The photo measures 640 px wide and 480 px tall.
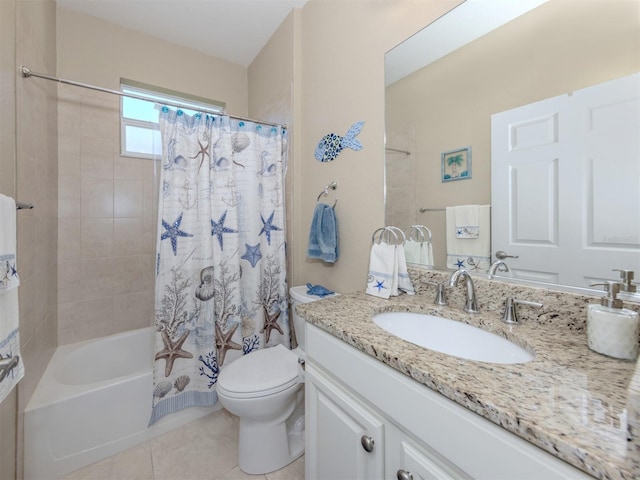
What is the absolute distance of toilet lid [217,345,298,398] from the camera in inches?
49.7

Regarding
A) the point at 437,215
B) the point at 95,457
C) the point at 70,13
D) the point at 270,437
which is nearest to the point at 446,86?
the point at 437,215

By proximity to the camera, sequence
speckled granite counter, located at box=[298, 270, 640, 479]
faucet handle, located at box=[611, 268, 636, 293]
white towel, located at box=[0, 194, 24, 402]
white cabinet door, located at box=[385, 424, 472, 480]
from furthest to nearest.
→ white towel, located at box=[0, 194, 24, 402] < faucet handle, located at box=[611, 268, 636, 293] < white cabinet door, located at box=[385, 424, 472, 480] < speckled granite counter, located at box=[298, 270, 640, 479]

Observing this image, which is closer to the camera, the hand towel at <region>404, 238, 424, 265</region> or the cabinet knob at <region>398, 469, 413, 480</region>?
the cabinet knob at <region>398, 469, 413, 480</region>

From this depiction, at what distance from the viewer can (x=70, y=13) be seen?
1.90 meters

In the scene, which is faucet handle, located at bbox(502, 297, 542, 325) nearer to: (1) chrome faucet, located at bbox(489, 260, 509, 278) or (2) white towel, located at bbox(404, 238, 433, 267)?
(1) chrome faucet, located at bbox(489, 260, 509, 278)

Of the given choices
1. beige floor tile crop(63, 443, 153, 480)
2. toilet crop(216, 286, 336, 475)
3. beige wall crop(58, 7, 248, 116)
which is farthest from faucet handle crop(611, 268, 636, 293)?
beige wall crop(58, 7, 248, 116)

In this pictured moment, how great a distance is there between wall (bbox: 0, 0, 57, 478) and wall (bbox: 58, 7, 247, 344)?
85 mm

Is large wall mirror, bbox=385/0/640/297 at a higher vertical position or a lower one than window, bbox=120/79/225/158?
lower

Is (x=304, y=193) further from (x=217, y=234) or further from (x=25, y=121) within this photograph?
(x=25, y=121)

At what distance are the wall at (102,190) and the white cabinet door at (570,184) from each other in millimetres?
2308

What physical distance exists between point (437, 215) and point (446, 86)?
53 cm

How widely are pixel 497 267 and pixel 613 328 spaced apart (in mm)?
359

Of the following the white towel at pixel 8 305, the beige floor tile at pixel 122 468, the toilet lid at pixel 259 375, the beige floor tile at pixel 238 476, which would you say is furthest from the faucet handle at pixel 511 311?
the beige floor tile at pixel 122 468

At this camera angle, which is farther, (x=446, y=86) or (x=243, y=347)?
(x=243, y=347)
